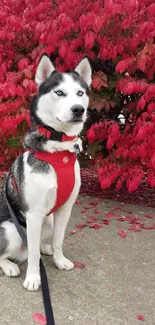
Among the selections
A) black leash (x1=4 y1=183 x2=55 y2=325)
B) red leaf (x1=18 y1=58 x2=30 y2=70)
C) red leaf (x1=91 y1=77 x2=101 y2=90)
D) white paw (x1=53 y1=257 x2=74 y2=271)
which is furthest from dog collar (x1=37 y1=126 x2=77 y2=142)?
red leaf (x1=18 y1=58 x2=30 y2=70)

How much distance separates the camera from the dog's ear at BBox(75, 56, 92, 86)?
3287 mm

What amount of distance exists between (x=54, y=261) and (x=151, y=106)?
2125 mm

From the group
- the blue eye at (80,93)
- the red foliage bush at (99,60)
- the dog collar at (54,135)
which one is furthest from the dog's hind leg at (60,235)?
the red foliage bush at (99,60)

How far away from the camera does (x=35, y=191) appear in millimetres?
2934

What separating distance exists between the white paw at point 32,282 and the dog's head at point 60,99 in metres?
1.18

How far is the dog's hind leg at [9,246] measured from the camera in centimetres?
313

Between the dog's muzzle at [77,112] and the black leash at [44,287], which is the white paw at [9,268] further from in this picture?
the dog's muzzle at [77,112]

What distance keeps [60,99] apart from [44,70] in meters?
0.34

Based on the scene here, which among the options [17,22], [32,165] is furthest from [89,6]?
[32,165]

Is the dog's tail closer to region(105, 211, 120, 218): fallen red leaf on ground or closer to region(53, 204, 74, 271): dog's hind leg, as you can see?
region(53, 204, 74, 271): dog's hind leg

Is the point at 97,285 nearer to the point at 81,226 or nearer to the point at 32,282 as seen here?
the point at 32,282

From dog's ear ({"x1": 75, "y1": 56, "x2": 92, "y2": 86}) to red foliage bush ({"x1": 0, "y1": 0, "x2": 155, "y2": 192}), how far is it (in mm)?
1100

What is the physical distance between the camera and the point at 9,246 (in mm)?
3154

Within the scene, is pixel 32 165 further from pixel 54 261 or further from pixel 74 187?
pixel 54 261
